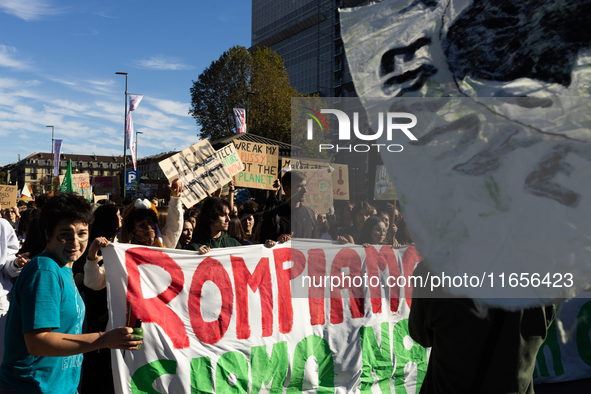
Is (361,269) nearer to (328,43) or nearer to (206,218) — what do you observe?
(206,218)

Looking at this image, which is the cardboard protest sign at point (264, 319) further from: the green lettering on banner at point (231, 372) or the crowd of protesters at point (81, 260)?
the crowd of protesters at point (81, 260)

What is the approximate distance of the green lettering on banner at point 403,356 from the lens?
4035mm

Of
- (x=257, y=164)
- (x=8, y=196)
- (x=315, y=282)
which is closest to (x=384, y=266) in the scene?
(x=315, y=282)

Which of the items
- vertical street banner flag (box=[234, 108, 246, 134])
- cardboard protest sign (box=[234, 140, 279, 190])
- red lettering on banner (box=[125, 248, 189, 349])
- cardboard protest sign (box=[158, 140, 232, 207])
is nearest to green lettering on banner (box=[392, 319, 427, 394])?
red lettering on banner (box=[125, 248, 189, 349])

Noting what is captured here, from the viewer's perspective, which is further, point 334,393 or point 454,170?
point 334,393

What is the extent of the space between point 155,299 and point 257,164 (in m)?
4.26

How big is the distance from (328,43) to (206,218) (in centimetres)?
5623

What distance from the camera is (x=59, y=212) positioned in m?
2.12

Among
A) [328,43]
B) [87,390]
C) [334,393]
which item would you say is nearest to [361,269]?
[334,393]

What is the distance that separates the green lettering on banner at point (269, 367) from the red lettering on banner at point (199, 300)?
34 cm

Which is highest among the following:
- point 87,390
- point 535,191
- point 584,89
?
point 584,89

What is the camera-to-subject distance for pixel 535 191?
2.87 feet

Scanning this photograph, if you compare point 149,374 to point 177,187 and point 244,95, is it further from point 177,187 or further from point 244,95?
point 244,95

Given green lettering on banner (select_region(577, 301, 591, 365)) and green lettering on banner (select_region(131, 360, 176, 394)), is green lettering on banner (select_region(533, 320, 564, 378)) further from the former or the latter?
green lettering on banner (select_region(131, 360, 176, 394))
